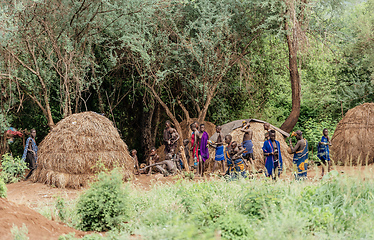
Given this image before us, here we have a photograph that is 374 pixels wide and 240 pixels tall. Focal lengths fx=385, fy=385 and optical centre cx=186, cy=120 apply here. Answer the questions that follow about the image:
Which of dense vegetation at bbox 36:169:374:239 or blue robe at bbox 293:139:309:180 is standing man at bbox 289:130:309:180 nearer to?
blue robe at bbox 293:139:309:180

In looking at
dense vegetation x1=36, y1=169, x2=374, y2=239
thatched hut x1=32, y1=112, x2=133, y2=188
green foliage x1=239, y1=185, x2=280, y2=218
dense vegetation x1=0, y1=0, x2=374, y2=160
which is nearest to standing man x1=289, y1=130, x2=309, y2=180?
dense vegetation x1=36, y1=169, x2=374, y2=239

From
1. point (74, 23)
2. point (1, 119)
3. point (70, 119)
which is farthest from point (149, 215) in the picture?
point (1, 119)

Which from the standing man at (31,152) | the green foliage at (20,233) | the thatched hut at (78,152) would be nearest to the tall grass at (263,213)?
the green foliage at (20,233)

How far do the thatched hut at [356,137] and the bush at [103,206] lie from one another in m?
9.24

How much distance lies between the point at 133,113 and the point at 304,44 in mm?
7938

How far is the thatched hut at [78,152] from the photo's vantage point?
1023 centimetres

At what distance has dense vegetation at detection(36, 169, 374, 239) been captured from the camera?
4656mm

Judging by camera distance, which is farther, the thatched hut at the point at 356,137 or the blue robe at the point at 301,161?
Result: the thatched hut at the point at 356,137

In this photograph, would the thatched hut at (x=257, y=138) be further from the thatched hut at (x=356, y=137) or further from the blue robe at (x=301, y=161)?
the blue robe at (x=301, y=161)

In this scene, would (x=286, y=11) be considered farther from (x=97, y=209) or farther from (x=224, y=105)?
(x=97, y=209)

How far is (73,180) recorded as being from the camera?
10.2 metres

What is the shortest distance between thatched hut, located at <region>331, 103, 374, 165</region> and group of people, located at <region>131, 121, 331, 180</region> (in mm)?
1670

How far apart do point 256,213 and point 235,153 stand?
13.4 feet

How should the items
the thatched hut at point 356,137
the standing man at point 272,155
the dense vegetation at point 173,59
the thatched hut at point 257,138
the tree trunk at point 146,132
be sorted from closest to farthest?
the standing man at point 272,155
the dense vegetation at point 173,59
the thatched hut at point 257,138
the thatched hut at point 356,137
the tree trunk at point 146,132
